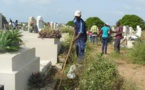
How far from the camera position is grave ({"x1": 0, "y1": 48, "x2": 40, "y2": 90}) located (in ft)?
18.1

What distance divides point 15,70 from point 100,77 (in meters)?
1.58

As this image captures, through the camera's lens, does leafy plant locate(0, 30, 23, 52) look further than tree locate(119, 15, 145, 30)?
No

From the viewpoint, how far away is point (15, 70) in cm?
571

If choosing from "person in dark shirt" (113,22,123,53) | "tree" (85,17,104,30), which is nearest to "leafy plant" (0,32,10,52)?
"person in dark shirt" (113,22,123,53)

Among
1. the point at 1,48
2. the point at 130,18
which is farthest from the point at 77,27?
the point at 130,18

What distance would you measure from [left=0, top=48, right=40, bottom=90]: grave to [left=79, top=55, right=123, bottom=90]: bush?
110cm

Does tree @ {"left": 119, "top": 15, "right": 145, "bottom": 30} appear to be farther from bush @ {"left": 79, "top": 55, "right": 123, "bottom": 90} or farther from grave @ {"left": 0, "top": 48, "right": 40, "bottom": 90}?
grave @ {"left": 0, "top": 48, "right": 40, "bottom": 90}

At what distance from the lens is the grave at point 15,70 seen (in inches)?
217

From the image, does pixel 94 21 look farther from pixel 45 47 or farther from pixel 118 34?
pixel 45 47

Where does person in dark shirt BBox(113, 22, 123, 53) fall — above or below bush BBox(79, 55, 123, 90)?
above

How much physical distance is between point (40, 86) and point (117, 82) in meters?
1.53

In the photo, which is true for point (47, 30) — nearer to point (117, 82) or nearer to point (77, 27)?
point (77, 27)

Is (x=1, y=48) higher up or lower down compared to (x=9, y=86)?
higher up

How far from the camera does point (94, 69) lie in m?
6.46
